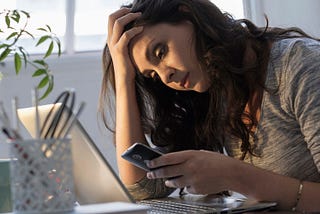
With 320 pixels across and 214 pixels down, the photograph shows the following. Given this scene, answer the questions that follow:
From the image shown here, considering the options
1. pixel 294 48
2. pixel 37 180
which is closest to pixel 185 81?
pixel 294 48

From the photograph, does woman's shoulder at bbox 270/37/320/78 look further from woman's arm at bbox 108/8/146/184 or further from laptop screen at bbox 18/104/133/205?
laptop screen at bbox 18/104/133/205

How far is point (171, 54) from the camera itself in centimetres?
150

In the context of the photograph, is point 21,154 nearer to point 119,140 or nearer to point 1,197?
point 1,197

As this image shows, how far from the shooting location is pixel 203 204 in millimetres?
1258

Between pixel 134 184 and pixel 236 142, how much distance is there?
0.97 ft

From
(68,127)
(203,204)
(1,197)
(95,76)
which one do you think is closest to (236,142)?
(203,204)

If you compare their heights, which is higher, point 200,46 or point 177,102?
point 200,46

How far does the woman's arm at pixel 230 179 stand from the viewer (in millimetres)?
1199

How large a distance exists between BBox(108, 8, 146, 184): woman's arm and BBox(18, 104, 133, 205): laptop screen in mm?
584

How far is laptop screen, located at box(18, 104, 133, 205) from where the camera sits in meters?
0.90

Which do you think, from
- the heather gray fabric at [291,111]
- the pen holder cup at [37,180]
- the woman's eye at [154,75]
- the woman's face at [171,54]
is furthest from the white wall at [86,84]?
the pen holder cup at [37,180]

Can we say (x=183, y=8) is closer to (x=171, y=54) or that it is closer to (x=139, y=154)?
(x=171, y=54)

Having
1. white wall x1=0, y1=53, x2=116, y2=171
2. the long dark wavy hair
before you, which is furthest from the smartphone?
white wall x1=0, y1=53, x2=116, y2=171

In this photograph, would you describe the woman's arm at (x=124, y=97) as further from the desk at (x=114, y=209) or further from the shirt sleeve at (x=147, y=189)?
the desk at (x=114, y=209)
